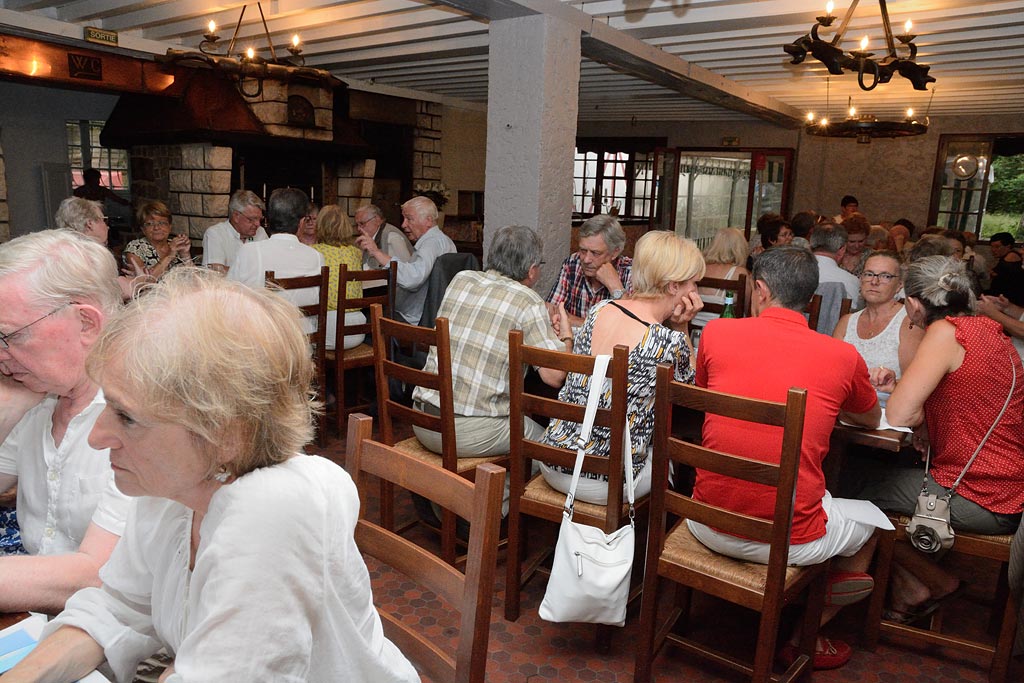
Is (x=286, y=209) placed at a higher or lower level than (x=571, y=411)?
higher

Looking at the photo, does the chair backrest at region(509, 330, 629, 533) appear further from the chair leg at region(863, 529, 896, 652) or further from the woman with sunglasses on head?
the woman with sunglasses on head

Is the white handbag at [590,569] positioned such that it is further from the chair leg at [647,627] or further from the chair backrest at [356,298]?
the chair backrest at [356,298]

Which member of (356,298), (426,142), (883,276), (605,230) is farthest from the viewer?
(426,142)

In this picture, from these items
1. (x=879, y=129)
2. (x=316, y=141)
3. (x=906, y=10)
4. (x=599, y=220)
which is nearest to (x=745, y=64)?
(x=879, y=129)

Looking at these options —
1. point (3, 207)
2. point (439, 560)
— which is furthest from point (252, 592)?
point (3, 207)

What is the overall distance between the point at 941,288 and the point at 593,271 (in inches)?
66.2

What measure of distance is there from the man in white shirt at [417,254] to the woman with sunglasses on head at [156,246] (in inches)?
45.5

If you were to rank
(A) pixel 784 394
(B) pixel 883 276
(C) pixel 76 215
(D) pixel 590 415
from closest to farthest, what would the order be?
(A) pixel 784 394, (D) pixel 590 415, (B) pixel 883 276, (C) pixel 76 215

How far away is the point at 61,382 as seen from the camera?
4.60 ft

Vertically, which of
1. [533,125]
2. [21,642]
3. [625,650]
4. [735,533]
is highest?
[533,125]

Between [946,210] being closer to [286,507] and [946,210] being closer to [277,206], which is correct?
[277,206]

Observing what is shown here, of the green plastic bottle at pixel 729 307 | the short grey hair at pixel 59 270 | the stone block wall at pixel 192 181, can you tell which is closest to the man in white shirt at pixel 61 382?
the short grey hair at pixel 59 270

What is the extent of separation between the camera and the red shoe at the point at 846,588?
2.23m

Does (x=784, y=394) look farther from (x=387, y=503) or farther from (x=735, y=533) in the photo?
(x=387, y=503)
